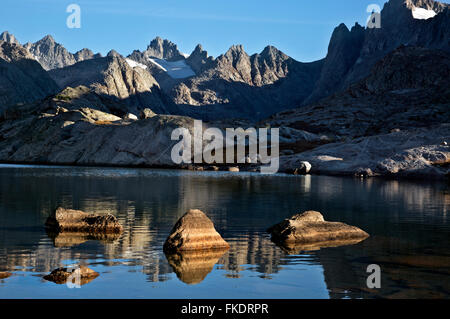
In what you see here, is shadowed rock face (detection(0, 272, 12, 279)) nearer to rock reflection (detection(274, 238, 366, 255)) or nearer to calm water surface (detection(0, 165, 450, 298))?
calm water surface (detection(0, 165, 450, 298))

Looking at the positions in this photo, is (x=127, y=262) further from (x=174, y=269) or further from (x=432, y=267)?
(x=432, y=267)

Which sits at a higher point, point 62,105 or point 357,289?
point 62,105

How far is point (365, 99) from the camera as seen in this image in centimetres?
18088

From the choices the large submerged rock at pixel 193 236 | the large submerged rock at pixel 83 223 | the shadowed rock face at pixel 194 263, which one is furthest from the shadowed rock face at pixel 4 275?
the large submerged rock at pixel 83 223

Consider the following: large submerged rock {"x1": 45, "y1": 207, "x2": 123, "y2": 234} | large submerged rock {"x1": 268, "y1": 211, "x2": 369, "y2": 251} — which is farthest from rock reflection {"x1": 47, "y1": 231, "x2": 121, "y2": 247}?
large submerged rock {"x1": 268, "y1": 211, "x2": 369, "y2": 251}

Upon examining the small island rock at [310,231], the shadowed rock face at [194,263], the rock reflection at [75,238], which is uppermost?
the small island rock at [310,231]

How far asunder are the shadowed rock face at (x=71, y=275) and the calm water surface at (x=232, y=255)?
1.05 ft

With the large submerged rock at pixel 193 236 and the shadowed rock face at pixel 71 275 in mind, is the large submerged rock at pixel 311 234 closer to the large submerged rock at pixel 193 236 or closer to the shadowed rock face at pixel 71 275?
the large submerged rock at pixel 193 236

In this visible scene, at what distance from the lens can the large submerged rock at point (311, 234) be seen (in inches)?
937

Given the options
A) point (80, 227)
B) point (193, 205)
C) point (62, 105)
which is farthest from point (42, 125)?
point (80, 227)

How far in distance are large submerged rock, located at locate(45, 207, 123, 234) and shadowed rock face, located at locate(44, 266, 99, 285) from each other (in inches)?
340

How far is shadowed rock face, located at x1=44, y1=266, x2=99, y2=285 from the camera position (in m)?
16.5
